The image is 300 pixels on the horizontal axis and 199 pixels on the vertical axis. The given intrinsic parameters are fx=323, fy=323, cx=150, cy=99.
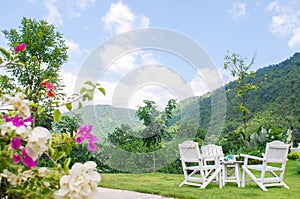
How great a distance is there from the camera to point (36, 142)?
31.7 inches

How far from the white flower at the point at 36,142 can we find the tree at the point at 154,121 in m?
7.28

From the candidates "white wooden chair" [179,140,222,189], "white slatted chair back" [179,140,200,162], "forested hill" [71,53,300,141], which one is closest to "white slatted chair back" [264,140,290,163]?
"white wooden chair" [179,140,222,189]

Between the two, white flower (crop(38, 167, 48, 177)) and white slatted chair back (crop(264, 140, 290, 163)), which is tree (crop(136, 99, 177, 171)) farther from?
white flower (crop(38, 167, 48, 177))

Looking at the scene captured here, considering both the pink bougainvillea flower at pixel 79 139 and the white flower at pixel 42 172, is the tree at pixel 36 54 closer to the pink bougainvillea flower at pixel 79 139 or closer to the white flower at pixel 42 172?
the pink bougainvillea flower at pixel 79 139

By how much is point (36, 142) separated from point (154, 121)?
7421 mm

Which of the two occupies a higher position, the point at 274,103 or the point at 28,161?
the point at 274,103

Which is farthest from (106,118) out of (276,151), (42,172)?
(42,172)

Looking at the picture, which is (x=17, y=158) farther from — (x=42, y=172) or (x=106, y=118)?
(x=106, y=118)

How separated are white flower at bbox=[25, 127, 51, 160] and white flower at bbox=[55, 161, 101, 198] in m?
0.10

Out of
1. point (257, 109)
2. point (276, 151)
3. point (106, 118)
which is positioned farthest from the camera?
point (257, 109)

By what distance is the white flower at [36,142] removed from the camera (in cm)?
80

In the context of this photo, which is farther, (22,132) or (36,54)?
(36,54)

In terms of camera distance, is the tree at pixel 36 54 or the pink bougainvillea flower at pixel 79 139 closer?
the pink bougainvillea flower at pixel 79 139

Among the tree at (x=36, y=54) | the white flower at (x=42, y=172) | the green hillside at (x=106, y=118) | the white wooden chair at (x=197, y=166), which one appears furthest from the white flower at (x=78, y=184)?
the tree at (x=36, y=54)
